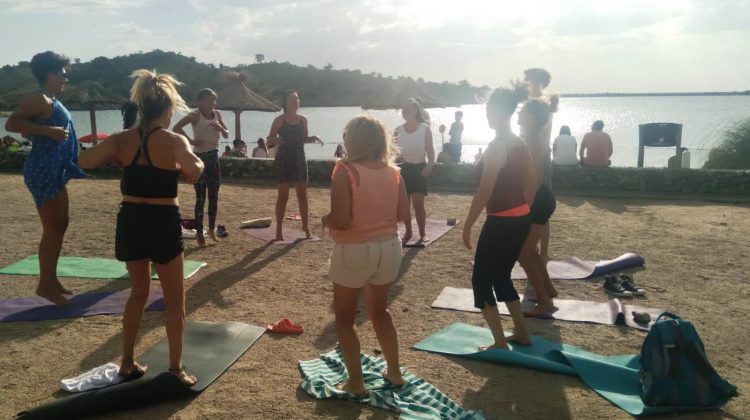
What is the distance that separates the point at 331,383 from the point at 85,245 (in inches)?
189

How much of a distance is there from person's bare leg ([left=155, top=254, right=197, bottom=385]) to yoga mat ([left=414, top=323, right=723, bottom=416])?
1.60 metres

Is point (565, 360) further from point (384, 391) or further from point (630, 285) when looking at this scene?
point (630, 285)

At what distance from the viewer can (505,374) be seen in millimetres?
3889

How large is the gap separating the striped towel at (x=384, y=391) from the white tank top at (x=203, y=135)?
3.57 metres

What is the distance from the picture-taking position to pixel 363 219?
3.20 metres

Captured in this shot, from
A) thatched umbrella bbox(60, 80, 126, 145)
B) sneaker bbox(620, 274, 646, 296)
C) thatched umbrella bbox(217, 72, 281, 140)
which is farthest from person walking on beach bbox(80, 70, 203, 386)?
thatched umbrella bbox(60, 80, 126, 145)

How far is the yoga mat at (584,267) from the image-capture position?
611 centimetres

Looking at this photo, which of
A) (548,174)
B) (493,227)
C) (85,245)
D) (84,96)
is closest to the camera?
(493,227)

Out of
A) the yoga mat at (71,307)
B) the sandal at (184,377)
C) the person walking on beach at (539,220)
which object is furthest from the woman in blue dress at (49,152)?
the person walking on beach at (539,220)

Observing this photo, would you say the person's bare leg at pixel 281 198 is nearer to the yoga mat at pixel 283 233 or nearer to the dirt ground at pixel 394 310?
the yoga mat at pixel 283 233

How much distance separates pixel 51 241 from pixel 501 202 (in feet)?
11.4

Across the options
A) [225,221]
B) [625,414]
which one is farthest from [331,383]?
[225,221]

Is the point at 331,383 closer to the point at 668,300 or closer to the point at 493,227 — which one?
the point at 493,227

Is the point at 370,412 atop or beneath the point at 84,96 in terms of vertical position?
beneath
